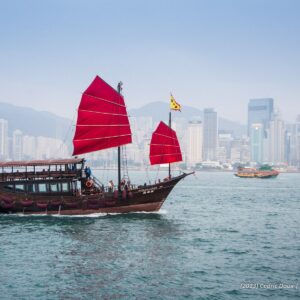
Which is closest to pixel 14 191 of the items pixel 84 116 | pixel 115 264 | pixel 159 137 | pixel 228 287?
pixel 84 116

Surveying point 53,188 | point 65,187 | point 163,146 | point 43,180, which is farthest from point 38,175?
point 163,146

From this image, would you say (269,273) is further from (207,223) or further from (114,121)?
(114,121)

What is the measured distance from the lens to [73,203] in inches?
1599

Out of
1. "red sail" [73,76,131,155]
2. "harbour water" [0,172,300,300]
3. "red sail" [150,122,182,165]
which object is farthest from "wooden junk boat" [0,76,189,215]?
"red sail" [150,122,182,165]

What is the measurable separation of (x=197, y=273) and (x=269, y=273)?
11.2 feet

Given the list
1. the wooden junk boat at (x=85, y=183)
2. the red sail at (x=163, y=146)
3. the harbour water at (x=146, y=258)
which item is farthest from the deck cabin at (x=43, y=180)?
the red sail at (x=163, y=146)

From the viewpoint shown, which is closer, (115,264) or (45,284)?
(45,284)

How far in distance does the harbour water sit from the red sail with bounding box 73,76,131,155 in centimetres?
705

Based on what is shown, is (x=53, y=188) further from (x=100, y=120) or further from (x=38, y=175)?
(x=100, y=120)

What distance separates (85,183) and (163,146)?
8619 mm

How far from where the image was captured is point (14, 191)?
1590 inches

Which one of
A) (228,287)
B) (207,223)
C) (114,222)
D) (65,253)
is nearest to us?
(228,287)

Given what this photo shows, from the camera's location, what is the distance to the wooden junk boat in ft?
132

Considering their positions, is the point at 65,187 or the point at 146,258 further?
the point at 65,187
